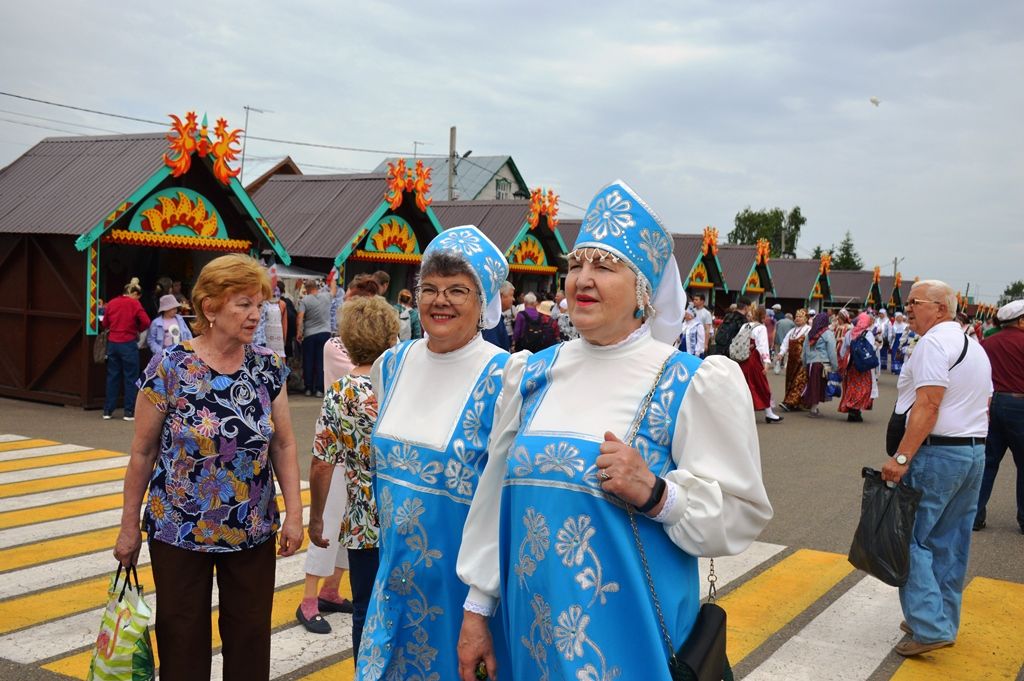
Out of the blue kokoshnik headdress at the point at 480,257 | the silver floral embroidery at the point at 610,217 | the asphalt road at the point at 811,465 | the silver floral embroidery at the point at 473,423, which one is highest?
the silver floral embroidery at the point at 610,217

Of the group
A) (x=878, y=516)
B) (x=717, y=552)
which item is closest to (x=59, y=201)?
(x=878, y=516)

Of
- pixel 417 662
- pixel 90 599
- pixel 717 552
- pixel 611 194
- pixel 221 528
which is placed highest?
pixel 611 194

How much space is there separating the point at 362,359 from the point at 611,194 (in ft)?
6.96

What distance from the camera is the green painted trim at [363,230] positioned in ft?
57.0

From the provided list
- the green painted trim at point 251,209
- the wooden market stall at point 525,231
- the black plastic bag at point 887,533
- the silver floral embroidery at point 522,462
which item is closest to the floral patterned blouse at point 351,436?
the silver floral embroidery at point 522,462

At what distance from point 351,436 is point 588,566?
190 centimetres

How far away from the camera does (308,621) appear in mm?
4965

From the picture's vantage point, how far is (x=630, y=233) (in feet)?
8.24

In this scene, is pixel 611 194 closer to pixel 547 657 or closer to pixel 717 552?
pixel 717 552

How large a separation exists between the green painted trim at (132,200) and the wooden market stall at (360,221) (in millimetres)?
4590

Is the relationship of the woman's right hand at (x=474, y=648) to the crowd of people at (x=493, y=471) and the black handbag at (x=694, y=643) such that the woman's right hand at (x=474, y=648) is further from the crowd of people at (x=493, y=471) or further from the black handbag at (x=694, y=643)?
the black handbag at (x=694, y=643)

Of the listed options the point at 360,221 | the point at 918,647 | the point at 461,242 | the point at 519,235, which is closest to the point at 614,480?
the point at 461,242

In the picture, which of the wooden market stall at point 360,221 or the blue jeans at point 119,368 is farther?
the wooden market stall at point 360,221

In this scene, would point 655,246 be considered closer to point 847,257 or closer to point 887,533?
point 887,533
